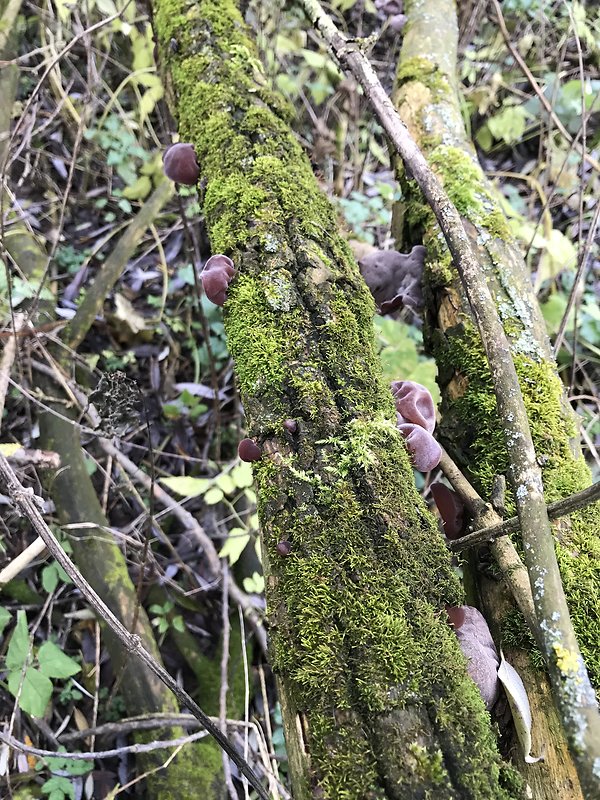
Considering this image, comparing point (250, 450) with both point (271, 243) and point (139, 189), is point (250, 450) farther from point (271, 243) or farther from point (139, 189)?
point (139, 189)

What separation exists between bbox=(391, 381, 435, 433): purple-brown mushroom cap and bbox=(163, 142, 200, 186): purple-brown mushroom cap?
104cm

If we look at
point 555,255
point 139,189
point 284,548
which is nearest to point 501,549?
point 284,548

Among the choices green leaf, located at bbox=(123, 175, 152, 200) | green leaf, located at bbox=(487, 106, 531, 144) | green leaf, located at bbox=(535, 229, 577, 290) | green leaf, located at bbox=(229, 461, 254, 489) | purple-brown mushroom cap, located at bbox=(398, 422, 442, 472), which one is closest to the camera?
purple-brown mushroom cap, located at bbox=(398, 422, 442, 472)

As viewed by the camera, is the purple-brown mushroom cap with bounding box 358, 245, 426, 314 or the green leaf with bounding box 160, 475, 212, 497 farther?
the green leaf with bounding box 160, 475, 212, 497

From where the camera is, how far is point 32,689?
76.8 inches

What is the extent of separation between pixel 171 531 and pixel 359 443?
205cm

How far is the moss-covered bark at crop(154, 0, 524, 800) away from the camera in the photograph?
0.98m

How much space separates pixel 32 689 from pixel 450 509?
1529mm

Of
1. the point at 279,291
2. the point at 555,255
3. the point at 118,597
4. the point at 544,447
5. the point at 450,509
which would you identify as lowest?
the point at 118,597

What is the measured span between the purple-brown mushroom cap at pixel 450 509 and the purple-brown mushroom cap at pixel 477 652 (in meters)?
0.34

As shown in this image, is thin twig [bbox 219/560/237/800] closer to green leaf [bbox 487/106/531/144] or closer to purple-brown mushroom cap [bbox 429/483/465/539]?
purple-brown mushroom cap [bbox 429/483/465/539]

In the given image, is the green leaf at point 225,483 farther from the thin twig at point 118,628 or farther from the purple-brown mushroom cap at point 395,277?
the thin twig at point 118,628

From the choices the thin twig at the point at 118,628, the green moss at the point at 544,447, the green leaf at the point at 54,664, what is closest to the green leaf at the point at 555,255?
the green moss at the point at 544,447

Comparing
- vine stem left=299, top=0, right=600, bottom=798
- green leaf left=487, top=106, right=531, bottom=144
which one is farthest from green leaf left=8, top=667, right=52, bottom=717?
green leaf left=487, top=106, right=531, bottom=144
